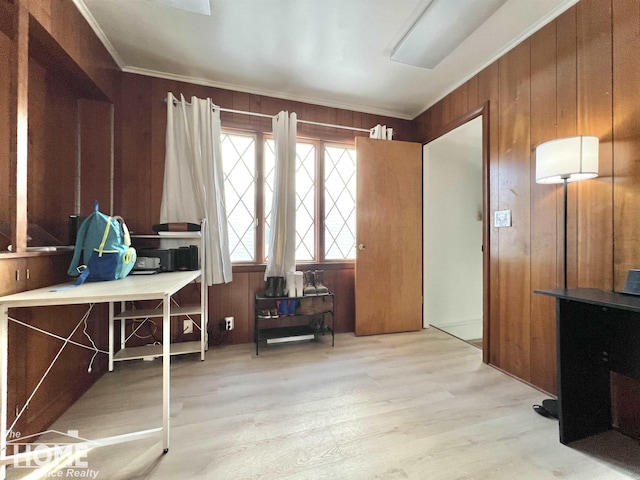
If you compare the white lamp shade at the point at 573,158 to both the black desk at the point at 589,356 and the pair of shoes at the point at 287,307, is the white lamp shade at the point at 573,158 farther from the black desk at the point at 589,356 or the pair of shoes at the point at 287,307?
the pair of shoes at the point at 287,307

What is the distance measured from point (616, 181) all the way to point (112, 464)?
2.83 meters

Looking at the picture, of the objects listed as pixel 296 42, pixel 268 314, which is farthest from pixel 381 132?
pixel 268 314

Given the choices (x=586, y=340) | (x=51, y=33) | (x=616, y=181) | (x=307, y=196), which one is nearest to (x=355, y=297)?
(x=307, y=196)

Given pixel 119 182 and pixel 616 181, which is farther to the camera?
pixel 119 182

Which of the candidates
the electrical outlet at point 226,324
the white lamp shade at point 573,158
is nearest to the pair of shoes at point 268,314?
the electrical outlet at point 226,324

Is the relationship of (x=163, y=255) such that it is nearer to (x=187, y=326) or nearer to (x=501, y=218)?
(x=187, y=326)

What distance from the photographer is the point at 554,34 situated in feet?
5.23

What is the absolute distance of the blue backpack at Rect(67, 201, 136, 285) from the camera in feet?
4.50

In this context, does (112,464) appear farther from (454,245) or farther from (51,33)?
(454,245)

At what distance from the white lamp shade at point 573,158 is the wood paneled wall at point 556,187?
A: 0.55 feet

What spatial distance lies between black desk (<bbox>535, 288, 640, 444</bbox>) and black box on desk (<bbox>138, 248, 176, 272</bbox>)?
2441mm

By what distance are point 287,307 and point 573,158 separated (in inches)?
88.1

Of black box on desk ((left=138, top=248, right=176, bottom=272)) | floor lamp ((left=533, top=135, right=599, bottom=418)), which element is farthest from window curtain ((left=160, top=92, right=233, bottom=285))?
floor lamp ((left=533, top=135, right=599, bottom=418))

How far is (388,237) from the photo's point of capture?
2719 mm
